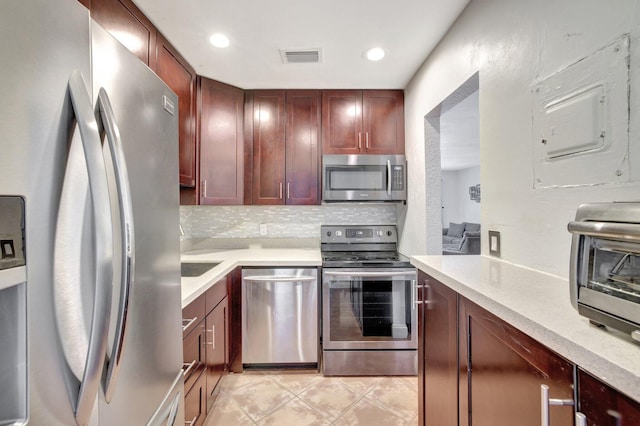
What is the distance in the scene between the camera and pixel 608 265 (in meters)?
0.59

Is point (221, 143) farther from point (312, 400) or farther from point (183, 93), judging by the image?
point (312, 400)

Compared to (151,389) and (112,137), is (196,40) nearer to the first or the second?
(112,137)

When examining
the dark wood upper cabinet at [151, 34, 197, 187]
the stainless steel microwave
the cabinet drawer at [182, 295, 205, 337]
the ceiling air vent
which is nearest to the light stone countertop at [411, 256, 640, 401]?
the cabinet drawer at [182, 295, 205, 337]

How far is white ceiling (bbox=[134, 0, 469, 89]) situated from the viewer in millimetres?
1521

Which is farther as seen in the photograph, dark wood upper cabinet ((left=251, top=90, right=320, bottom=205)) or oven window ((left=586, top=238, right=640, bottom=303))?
dark wood upper cabinet ((left=251, top=90, right=320, bottom=205))

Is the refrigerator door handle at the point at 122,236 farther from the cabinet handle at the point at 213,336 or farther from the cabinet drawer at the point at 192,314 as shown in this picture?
the cabinet handle at the point at 213,336

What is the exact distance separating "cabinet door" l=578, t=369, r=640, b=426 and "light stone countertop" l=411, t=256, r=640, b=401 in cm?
2

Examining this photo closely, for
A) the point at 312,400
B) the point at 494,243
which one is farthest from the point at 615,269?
the point at 312,400

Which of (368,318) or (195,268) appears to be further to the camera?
(368,318)

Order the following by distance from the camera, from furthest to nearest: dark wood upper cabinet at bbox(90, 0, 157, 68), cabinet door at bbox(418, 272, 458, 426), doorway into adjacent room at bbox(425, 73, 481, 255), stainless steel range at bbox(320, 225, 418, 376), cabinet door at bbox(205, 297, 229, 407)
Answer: stainless steel range at bbox(320, 225, 418, 376), doorway into adjacent room at bbox(425, 73, 481, 255), cabinet door at bbox(205, 297, 229, 407), dark wood upper cabinet at bbox(90, 0, 157, 68), cabinet door at bbox(418, 272, 458, 426)

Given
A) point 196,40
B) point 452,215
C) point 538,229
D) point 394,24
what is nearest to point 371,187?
point 394,24

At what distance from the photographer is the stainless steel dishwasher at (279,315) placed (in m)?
2.15

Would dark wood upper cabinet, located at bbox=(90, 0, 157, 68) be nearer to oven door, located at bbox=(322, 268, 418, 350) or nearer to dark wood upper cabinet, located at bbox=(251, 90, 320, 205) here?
dark wood upper cabinet, located at bbox=(251, 90, 320, 205)

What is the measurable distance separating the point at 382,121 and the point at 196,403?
95.2 inches
